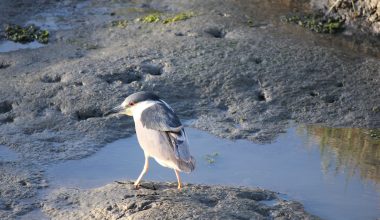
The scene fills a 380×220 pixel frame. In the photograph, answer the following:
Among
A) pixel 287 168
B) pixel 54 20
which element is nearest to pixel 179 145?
pixel 287 168

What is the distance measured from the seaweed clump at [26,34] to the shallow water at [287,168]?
2.53m

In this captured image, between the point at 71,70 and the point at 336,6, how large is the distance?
3.68 meters

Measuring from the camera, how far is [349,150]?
24.1 feet

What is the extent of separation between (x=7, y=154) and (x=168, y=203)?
198cm

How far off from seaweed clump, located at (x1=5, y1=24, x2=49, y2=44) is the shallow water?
8.31 ft

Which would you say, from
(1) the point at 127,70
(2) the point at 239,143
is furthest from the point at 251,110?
(1) the point at 127,70

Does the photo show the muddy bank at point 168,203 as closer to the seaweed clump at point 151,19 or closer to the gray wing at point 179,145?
the gray wing at point 179,145

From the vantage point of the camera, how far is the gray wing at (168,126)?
5.98m

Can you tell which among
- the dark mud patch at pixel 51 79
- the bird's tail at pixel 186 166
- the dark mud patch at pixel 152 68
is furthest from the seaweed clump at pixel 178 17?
the bird's tail at pixel 186 166

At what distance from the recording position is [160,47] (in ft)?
29.2

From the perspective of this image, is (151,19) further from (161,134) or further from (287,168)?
(161,134)

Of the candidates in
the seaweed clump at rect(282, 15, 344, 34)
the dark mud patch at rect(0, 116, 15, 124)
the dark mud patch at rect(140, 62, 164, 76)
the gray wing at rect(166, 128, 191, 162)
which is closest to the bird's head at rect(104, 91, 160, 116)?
the gray wing at rect(166, 128, 191, 162)

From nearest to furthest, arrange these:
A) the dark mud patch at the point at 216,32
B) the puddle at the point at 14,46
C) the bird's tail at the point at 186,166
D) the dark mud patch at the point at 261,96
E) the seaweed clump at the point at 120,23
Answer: the bird's tail at the point at 186,166 < the dark mud patch at the point at 261,96 < the puddle at the point at 14,46 < the dark mud patch at the point at 216,32 < the seaweed clump at the point at 120,23

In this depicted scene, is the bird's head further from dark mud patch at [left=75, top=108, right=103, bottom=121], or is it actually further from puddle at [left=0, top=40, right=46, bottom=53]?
puddle at [left=0, top=40, right=46, bottom=53]
